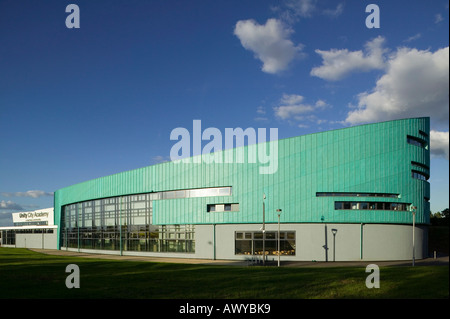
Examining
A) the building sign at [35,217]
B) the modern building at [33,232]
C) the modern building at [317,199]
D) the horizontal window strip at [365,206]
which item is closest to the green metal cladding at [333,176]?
the modern building at [317,199]

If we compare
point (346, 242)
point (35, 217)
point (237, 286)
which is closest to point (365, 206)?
point (346, 242)

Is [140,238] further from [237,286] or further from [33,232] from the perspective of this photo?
[33,232]

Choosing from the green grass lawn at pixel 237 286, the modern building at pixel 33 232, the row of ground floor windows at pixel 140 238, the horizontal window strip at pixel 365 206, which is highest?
the horizontal window strip at pixel 365 206

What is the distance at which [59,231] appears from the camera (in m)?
71.3

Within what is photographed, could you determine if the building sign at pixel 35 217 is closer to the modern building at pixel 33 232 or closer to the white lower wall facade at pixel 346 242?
the modern building at pixel 33 232

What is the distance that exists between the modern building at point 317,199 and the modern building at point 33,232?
42.6 m

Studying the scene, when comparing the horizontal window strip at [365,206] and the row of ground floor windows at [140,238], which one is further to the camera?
the row of ground floor windows at [140,238]

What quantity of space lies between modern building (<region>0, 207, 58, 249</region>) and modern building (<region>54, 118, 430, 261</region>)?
4258 cm

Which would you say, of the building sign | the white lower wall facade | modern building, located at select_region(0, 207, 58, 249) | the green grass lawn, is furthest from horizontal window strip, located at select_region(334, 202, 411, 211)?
the building sign

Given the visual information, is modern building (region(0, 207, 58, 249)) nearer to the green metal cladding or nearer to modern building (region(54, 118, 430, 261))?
modern building (region(54, 118, 430, 261))

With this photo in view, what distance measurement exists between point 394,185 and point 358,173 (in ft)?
14.2

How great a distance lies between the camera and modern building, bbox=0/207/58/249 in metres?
75.8

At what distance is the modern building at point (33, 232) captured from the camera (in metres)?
75.8
